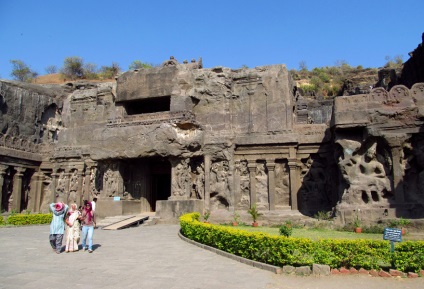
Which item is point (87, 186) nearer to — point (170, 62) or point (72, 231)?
point (170, 62)

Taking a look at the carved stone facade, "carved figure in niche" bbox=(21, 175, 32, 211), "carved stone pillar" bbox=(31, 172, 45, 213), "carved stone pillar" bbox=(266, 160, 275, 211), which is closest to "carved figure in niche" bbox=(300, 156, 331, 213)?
the carved stone facade

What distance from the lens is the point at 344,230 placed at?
45.5ft

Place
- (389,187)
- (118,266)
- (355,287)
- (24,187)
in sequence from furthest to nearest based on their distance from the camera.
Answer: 1. (24,187)
2. (389,187)
3. (118,266)
4. (355,287)

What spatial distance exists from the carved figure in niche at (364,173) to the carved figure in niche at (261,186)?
5265 millimetres

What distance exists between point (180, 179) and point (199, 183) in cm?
127

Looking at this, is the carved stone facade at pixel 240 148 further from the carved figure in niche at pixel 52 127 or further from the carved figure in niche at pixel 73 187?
the carved figure in niche at pixel 52 127

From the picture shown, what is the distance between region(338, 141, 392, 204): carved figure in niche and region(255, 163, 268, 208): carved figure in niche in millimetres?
5265

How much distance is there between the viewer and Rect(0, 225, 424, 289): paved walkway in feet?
21.8

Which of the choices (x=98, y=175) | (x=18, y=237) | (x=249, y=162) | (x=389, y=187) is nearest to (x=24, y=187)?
(x=98, y=175)

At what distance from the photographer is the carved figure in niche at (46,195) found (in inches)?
1070

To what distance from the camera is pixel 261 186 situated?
66.3ft

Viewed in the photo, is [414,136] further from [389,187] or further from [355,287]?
[355,287]

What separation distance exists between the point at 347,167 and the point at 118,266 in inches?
432

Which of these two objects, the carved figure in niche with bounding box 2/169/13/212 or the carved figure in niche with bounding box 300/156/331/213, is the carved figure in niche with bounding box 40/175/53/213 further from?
the carved figure in niche with bounding box 300/156/331/213
